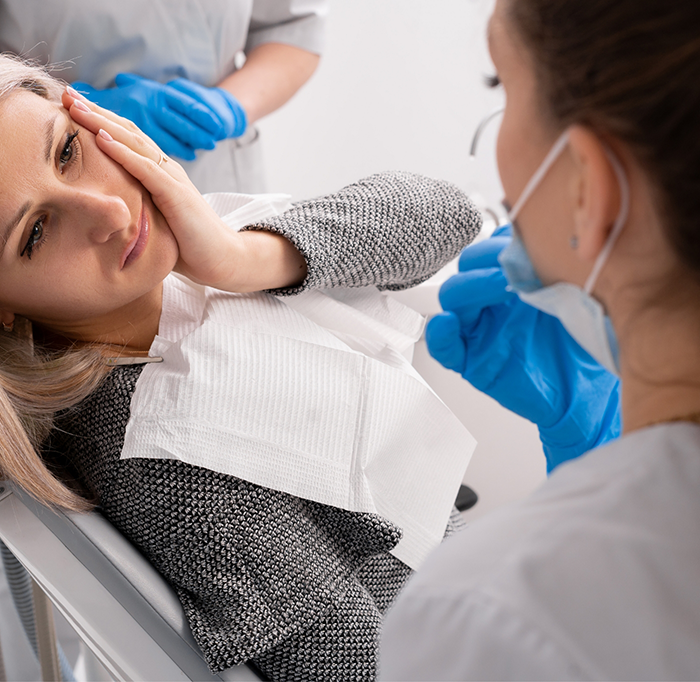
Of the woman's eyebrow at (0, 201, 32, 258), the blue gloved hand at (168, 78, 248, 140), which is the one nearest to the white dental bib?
the woman's eyebrow at (0, 201, 32, 258)

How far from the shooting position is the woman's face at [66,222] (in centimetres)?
80

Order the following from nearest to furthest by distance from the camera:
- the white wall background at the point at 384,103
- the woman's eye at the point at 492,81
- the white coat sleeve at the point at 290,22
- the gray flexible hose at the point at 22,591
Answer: the woman's eye at the point at 492,81, the gray flexible hose at the point at 22,591, the white coat sleeve at the point at 290,22, the white wall background at the point at 384,103

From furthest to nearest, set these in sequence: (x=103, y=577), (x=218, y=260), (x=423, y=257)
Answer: (x=423, y=257)
(x=218, y=260)
(x=103, y=577)

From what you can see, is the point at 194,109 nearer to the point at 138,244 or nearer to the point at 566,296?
the point at 138,244

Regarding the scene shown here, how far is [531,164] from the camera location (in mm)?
518

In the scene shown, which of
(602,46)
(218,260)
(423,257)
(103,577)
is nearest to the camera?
(602,46)

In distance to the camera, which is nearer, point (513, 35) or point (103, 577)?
point (513, 35)

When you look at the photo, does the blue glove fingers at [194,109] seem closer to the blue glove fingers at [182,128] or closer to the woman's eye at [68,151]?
the blue glove fingers at [182,128]

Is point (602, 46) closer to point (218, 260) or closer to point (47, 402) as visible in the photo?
point (218, 260)

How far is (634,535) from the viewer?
1.44 feet

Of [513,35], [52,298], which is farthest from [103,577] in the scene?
[513,35]

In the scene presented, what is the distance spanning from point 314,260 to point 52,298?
35cm

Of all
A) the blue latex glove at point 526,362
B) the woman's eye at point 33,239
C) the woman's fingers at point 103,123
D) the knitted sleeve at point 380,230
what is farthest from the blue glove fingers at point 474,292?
Result: the woman's eye at point 33,239

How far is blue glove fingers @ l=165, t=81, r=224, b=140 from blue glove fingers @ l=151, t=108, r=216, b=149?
10 millimetres
